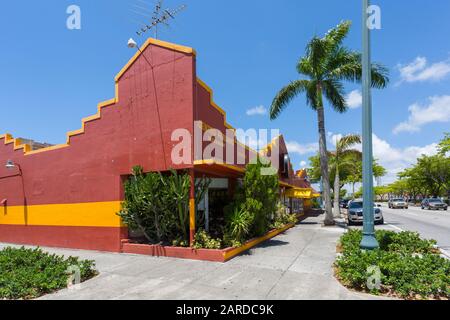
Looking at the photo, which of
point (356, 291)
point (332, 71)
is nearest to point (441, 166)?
point (332, 71)

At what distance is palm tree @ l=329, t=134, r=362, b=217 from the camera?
25.9 m

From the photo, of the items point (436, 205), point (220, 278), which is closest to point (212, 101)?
point (220, 278)

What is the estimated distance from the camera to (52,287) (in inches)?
253

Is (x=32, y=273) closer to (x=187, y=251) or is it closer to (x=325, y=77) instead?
(x=187, y=251)

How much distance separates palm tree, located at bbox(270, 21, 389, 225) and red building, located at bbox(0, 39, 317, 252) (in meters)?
6.48

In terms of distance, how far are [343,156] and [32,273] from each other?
2755 centimetres

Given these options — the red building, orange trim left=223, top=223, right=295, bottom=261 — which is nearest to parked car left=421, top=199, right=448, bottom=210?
orange trim left=223, top=223, right=295, bottom=261

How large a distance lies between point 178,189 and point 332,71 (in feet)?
43.0

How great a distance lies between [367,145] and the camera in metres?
8.42

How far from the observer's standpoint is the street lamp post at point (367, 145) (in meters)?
8.17

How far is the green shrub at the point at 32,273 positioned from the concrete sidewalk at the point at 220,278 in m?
0.35

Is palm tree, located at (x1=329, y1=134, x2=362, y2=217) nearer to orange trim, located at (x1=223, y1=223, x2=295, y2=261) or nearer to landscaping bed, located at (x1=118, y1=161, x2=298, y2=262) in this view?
orange trim, located at (x1=223, y1=223, x2=295, y2=261)
